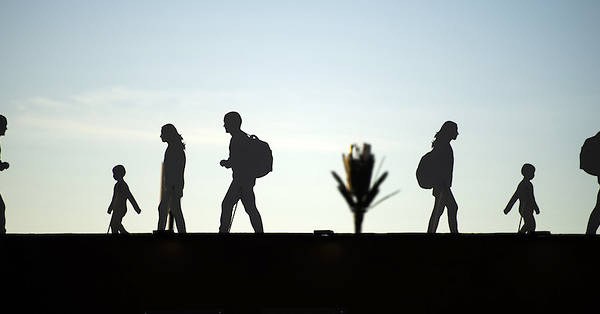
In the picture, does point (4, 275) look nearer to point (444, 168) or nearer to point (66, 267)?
point (66, 267)

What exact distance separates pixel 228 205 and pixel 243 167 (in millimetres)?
923

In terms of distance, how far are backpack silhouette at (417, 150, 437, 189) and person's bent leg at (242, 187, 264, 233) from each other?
3839 millimetres

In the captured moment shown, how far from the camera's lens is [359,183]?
32531 millimetres

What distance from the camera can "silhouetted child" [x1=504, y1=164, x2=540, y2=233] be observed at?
29.2 metres

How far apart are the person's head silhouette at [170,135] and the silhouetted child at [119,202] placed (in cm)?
140

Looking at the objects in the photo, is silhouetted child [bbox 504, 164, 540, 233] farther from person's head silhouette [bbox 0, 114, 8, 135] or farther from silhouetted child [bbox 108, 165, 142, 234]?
person's head silhouette [bbox 0, 114, 8, 135]

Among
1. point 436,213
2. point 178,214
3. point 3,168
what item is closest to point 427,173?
point 436,213

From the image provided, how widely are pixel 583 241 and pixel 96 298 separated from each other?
414 inches

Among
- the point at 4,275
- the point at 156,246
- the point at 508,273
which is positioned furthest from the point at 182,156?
the point at 508,273

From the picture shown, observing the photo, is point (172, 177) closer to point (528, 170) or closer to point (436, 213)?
point (436, 213)

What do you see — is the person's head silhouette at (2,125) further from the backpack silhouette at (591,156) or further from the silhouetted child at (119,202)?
the backpack silhouette at (591,156)

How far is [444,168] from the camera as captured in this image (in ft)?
93.2

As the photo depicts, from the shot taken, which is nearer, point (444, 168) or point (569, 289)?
point (569, 289)

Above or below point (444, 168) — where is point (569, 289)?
below
